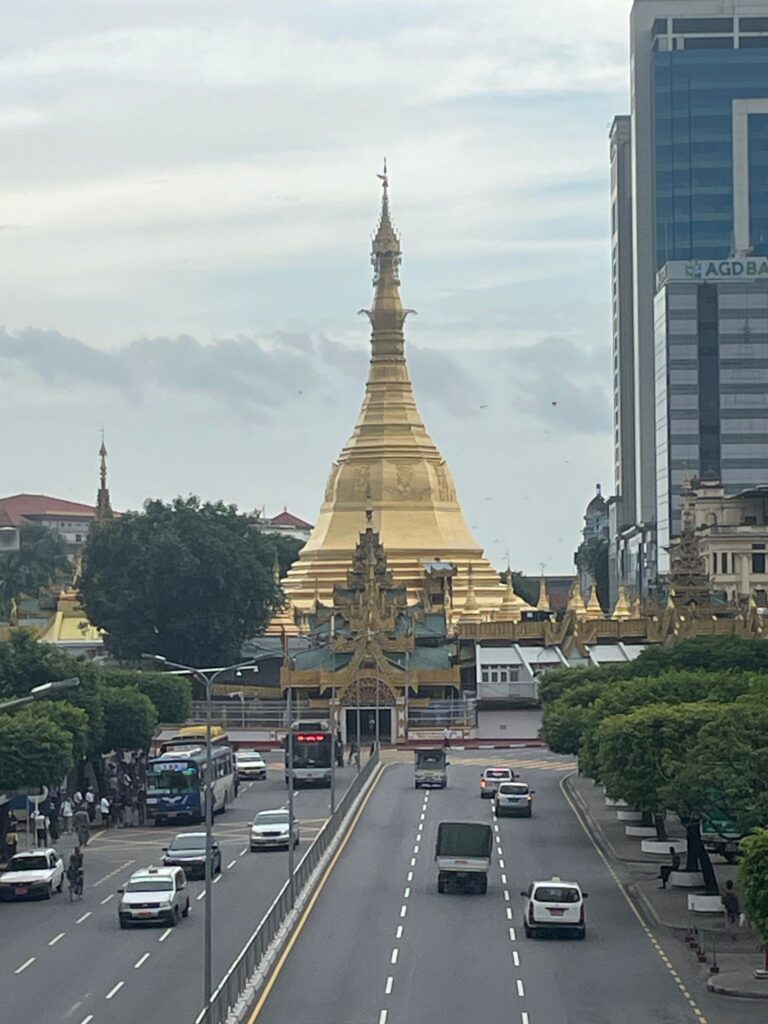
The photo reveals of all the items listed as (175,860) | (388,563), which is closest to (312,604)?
(388,563)

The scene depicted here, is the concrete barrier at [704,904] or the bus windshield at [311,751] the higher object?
the bus windshield at [311,751]

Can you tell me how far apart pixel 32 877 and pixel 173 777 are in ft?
61.8

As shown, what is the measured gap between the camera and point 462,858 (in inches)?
2422

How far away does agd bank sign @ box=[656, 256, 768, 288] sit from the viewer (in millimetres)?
193125

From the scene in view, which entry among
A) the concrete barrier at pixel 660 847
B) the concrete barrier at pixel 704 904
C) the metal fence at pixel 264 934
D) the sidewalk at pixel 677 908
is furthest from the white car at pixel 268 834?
the concrete barrier at pixel 704 904

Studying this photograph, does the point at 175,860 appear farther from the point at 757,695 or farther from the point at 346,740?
the point at 346,740

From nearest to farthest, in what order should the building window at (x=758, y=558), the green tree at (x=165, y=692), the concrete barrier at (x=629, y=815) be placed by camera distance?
the concrete barrier at (x=629, y=815)
the green tree at (x=165, y=692)
the building window at (x=758, y=558)

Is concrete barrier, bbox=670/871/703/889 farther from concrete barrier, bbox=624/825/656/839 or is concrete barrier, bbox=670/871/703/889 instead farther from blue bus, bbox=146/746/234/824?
blue bus, bbox=146/746/234/824

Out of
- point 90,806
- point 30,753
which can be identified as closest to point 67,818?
point 90,806

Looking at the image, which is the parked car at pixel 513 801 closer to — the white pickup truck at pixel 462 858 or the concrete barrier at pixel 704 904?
the white pickup truck at pixel 462 858

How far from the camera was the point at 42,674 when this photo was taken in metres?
87.7

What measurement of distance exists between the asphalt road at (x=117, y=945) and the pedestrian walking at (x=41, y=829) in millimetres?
619

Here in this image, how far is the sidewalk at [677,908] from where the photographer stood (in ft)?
156

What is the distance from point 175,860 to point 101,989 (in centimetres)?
1703
